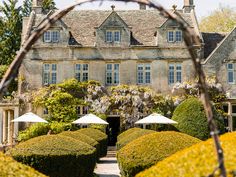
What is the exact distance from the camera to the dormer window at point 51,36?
3003cm

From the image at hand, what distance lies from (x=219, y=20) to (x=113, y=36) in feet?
69.3

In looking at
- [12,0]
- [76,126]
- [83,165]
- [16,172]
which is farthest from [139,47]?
[16,172]

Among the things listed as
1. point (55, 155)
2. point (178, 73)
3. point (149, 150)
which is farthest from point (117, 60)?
point (149, 150)

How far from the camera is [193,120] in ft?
75.4

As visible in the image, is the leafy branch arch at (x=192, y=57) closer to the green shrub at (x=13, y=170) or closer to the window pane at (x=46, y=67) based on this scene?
the green shrub at (x=13, y=170)

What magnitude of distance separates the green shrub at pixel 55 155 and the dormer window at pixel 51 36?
19.7 meters

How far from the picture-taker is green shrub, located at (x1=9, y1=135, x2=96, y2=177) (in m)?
9.93

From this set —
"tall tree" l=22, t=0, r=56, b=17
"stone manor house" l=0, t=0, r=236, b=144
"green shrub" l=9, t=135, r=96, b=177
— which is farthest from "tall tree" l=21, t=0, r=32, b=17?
"green shrub" l=9, t=135, r=96, b=177

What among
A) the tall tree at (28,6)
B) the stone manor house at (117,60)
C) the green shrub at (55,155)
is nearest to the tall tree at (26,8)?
the tall tree at (28,6)

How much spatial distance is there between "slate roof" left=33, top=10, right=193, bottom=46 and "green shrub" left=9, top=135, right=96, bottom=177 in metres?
19.8

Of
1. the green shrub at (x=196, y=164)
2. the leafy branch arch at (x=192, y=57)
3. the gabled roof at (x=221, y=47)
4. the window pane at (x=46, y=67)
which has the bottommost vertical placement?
the green shrub at (x=196, y=164)

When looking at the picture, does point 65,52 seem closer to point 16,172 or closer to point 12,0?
point 12,0

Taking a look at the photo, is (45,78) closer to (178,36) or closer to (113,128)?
(113,128)

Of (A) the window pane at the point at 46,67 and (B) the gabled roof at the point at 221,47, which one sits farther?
(A) the window pane at the point at 46,67
